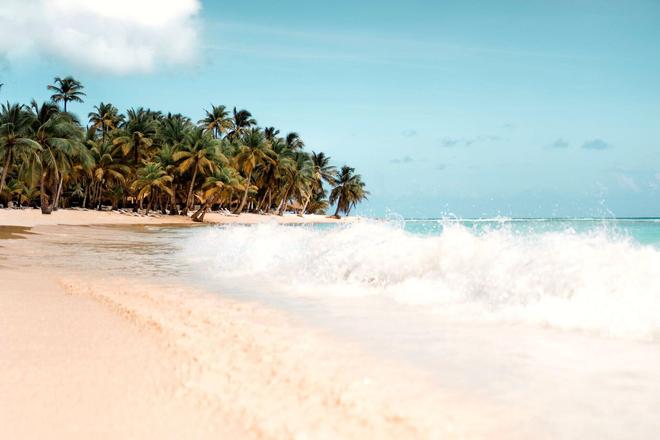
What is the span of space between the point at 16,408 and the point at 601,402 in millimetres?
3292

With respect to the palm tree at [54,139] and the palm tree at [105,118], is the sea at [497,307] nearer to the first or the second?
the palm tree at [54,139]

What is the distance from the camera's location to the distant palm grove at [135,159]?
124 ft

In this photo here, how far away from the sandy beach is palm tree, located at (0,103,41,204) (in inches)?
1355

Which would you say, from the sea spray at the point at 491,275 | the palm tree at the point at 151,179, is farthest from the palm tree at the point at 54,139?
the sea spray at the point at 491,275

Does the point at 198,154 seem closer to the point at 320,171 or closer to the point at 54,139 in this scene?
the point at 54,139

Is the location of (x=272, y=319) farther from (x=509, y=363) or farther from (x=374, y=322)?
(x=509, y=363)

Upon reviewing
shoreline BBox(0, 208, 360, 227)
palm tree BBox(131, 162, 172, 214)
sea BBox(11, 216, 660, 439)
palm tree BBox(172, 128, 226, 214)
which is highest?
palm tree BBox(172, 128, 226, 214)

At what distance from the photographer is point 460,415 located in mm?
2852

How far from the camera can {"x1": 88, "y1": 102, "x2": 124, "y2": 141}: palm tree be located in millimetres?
60812

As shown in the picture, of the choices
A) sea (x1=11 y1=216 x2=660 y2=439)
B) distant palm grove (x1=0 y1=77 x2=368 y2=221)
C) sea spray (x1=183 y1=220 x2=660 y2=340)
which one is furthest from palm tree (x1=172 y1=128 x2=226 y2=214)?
sea spray (x1=183 y1=220 x2=660 y2=340)

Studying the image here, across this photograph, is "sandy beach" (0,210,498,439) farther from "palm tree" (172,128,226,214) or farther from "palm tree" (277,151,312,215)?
"palm tree" (277,151,312,215)

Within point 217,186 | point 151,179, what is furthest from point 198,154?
point 151,179

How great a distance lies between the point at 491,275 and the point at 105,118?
205 feet

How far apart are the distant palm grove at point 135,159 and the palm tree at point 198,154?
91 mm
